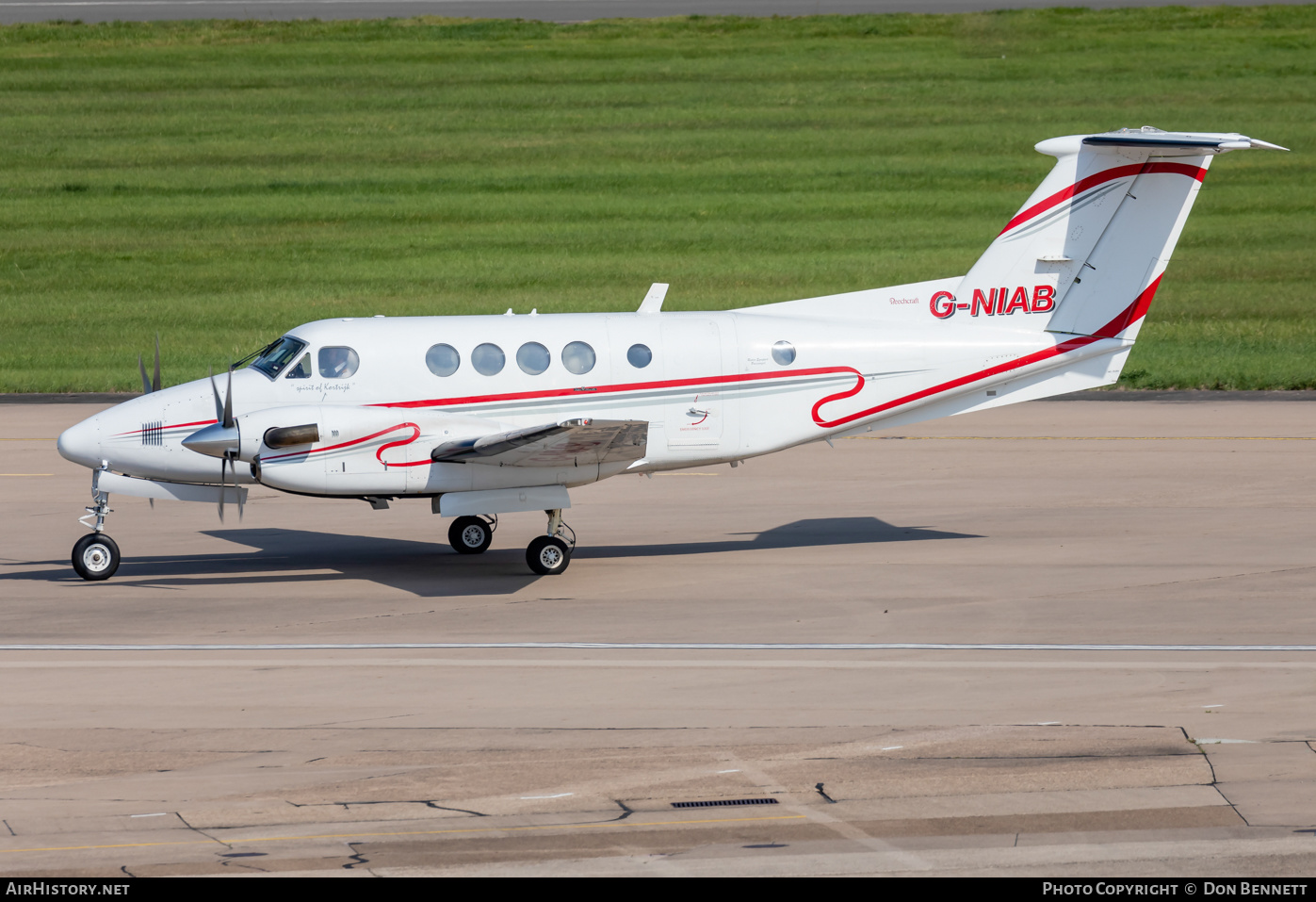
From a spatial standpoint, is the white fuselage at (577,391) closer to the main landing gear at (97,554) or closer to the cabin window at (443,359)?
the cabin window at (443,359)

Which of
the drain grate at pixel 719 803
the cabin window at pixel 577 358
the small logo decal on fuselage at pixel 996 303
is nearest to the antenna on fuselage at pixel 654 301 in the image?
the cabin window at pixel 577 358

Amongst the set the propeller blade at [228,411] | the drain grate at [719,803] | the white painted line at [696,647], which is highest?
the propeller blade at [228,411]

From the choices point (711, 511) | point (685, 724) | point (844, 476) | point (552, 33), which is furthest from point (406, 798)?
point (552, 33)

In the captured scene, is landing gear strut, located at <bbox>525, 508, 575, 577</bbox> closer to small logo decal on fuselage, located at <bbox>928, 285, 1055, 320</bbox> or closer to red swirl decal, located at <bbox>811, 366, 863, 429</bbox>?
red swirl decal, located at <bbox>811, 366, 863, 429</bbox>

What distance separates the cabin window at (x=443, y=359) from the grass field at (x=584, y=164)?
55.5 feet

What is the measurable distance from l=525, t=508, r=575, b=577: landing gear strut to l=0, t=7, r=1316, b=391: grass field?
700 inches

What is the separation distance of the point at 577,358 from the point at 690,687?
17.5 feet

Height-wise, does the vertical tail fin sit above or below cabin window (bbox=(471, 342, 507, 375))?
above

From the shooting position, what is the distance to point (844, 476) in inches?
821

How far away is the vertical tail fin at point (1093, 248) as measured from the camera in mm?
16844

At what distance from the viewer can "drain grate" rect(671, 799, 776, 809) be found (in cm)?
891

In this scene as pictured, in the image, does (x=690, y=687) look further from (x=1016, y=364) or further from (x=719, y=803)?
(x=1016, y=364)

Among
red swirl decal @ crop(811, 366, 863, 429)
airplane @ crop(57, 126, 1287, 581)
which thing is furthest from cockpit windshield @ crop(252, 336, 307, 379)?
red swirl decal @ crop(811, 366, 863, 429)
